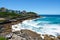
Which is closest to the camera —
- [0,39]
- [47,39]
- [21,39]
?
[0,39]

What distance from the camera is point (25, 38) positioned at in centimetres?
1085

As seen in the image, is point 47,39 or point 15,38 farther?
point 47,39

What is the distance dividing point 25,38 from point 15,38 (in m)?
0.81

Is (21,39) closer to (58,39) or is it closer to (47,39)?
(47,39)

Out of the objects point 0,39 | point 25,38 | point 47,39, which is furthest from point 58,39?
point 0,39

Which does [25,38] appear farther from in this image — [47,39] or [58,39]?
[58,39]

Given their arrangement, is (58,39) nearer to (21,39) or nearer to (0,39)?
(21,39)

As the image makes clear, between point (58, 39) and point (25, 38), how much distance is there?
6.40 m

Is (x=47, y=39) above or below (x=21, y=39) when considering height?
below

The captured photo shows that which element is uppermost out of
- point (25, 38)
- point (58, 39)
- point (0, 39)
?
point (0, 39)

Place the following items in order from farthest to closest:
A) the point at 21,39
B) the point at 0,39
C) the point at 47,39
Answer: the point at 47,39 → the point at 21,39 → the point at 0,39

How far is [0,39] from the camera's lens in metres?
7.71

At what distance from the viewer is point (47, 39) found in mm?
15734

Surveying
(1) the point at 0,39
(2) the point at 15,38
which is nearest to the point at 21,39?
(2) the point at 15,38
